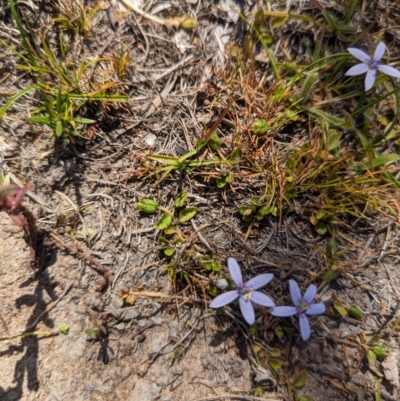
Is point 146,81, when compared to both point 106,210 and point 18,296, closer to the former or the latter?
point 106,210

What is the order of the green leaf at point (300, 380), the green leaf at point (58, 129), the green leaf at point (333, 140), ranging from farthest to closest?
the green leaf at point (333, 140)
the green leaf at point (300, 380)
the green leaf at point (58, 129)

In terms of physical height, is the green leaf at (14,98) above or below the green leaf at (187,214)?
A: above

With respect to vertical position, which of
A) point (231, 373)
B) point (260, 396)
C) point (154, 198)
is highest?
point (154, 198)

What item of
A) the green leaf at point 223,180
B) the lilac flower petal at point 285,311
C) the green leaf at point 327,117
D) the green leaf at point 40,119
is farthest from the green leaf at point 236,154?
the green leaf at point 40,119

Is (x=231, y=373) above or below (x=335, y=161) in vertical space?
below

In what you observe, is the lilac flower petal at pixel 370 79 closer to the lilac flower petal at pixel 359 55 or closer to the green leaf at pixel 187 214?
the lilac flower petal at pixel 359 55

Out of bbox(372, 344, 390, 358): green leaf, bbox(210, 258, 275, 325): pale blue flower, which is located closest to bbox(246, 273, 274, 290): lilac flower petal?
bbox(210, 258, 275, 325): pale blue flower

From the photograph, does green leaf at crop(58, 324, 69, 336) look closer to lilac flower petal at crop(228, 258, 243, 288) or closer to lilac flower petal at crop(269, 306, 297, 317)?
lilac flower petal at crop(228, 258, 243, 288)

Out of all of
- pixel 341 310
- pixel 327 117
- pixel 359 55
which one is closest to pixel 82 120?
pixel 327 117

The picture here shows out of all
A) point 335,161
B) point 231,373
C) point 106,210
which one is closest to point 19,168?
point 106,210
